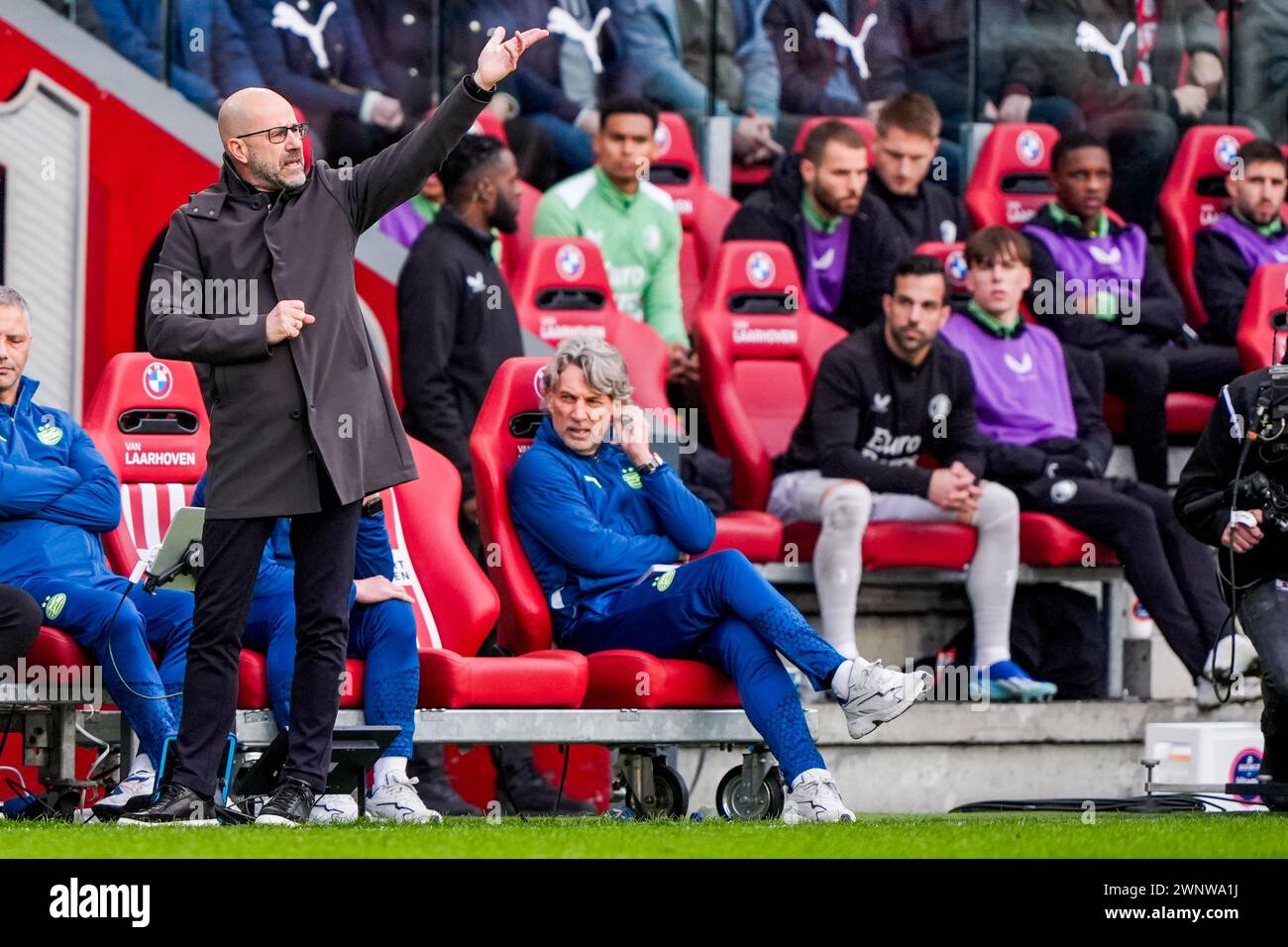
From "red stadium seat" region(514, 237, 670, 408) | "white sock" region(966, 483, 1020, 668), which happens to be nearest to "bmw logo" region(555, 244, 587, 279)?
"red stadium seat" region(514, 237, 670, 408)

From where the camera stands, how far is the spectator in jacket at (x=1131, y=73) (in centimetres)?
1166


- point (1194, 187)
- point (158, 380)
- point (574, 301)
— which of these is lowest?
point (158, 380)

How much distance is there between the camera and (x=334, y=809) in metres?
5.90

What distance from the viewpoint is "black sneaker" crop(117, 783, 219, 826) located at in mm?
5453

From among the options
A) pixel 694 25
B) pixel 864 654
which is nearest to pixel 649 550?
pixel 864 654

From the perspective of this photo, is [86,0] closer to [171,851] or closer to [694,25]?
[694,25]

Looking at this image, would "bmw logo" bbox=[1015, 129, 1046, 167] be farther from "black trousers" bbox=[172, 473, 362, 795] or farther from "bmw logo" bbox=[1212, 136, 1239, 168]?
"black trousers" bbox=[172, 473, 362, 795]

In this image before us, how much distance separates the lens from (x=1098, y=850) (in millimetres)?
5340

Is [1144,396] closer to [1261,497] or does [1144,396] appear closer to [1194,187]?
[1194,187]

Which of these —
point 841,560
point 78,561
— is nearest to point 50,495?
point 78,561

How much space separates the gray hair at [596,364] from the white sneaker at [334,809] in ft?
4.93

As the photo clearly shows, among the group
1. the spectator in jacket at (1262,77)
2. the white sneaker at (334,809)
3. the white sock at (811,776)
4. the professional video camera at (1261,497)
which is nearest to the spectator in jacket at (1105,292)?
the spectator in jacket at (1262,77)

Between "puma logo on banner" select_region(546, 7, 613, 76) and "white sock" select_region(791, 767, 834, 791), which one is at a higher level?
"puma logo on banner" select_region(546, 7, 613, 76)

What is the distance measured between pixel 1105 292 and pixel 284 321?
5425mm
